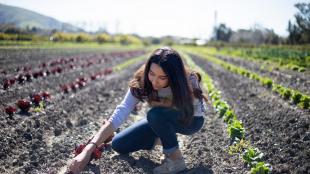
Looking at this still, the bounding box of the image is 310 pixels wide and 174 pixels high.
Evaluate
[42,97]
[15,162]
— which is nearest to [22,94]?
[42,97]

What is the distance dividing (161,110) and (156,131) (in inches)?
10.4

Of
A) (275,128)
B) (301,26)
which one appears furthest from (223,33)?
(275,128)

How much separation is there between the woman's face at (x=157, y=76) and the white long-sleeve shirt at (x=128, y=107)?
0.40 meters

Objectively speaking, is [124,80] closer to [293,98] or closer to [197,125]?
[293,98]

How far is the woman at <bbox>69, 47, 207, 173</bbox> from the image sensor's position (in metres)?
3.84

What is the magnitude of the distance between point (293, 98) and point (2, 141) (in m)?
6.78

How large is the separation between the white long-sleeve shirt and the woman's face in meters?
0.40

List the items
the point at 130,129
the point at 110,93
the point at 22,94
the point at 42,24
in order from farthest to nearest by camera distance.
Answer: the point at 42,24 < the point at 110,93 < the point at 22,94 < the point at 130,129

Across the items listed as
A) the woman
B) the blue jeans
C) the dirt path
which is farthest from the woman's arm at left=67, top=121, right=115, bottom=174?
the dirt path

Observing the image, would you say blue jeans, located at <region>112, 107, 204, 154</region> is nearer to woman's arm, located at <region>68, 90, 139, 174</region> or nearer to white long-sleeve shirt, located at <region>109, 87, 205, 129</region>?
white long-sleeve shirt, located at <region>109, 87, 205, 129</region>

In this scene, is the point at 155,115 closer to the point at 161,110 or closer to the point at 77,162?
the point at 161,110

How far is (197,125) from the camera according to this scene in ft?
15.3

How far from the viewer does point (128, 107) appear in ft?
13.6

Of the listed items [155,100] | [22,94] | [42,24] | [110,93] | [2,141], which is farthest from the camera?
[42,24]
